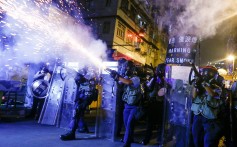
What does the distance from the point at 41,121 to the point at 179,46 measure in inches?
226

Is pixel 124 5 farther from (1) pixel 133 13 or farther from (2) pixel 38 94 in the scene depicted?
(2) pixel 38 94

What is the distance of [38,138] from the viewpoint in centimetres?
661

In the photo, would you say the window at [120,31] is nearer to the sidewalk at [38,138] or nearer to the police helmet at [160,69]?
the sidewalk at [38,138]

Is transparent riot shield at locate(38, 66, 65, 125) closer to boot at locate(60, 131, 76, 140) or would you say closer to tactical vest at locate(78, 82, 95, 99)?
tactical vest at locate(78, 82, 95, 99)

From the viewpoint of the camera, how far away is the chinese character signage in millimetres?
5711

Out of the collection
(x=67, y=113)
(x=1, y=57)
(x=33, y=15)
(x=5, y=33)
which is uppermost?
(x=33, y=15)

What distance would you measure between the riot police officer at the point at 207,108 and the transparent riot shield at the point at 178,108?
0.29m

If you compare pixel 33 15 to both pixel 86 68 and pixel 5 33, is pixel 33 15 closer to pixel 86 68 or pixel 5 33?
pixel 5 33

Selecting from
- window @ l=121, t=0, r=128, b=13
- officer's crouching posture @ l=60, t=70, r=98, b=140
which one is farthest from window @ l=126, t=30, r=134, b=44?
officer's crouching posture @ l=60, t=70, r=98, b=140

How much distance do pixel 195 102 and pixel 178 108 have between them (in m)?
0.57

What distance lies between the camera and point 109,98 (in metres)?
7.41

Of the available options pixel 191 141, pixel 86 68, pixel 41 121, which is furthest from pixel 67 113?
pixel 191 141

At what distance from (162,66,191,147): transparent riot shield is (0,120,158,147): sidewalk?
1222mm

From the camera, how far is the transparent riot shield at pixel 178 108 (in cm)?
584
